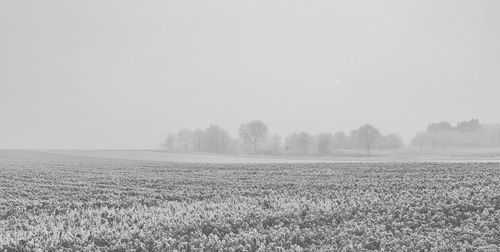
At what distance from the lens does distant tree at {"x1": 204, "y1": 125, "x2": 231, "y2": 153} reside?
13350 cm

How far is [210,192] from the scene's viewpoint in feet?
69.8

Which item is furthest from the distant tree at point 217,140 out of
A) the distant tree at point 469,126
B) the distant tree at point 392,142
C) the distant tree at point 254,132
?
the distant tree at point 469,126

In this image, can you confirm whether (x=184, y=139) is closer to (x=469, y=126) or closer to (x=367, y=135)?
(x=367, y=135)

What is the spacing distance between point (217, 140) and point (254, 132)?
13.2 metres

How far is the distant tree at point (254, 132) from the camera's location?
419 ft

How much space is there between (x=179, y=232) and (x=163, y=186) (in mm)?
13846

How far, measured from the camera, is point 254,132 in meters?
128

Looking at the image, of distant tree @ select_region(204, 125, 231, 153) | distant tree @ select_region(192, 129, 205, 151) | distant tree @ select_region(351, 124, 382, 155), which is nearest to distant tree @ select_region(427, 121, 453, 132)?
distant tree @ select_region(351, 124, 382, 155)

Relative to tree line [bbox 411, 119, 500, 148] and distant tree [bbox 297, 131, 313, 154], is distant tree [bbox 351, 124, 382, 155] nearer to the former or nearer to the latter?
distant tree [bbox 297, 131, 313, 154]

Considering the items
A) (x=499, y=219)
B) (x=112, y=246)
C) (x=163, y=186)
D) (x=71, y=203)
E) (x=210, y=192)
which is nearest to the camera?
(x=112, y=246)

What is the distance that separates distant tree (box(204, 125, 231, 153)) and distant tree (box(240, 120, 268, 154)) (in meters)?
7.28

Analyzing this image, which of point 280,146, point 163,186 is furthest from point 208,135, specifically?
point 163,186

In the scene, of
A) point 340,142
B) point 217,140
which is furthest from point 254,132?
point 340,142

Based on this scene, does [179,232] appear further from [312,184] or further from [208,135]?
[208,135]
